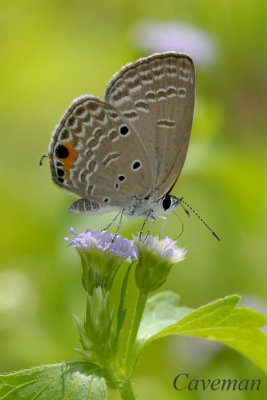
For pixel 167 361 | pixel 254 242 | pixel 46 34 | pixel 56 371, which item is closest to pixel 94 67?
pixel 46 34

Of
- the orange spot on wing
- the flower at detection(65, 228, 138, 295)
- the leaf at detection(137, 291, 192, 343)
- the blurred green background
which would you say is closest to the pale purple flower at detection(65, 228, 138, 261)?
the flower at detection(65, 228, 138, 295)

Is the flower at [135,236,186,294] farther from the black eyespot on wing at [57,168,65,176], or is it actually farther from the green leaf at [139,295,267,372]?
the black eyespot on wing at [57,168,65,176]

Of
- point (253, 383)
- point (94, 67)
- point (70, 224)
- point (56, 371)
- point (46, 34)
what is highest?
point (46, 34)

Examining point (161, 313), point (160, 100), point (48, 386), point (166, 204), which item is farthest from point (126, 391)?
point (160, 100)

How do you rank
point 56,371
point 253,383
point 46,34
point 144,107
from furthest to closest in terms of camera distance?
point 46,34, point 253,383, point 144,107, point 56,371

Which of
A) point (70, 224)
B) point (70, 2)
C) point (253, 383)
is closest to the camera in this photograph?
point (253, 383)

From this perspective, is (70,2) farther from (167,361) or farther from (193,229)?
(167,361)
